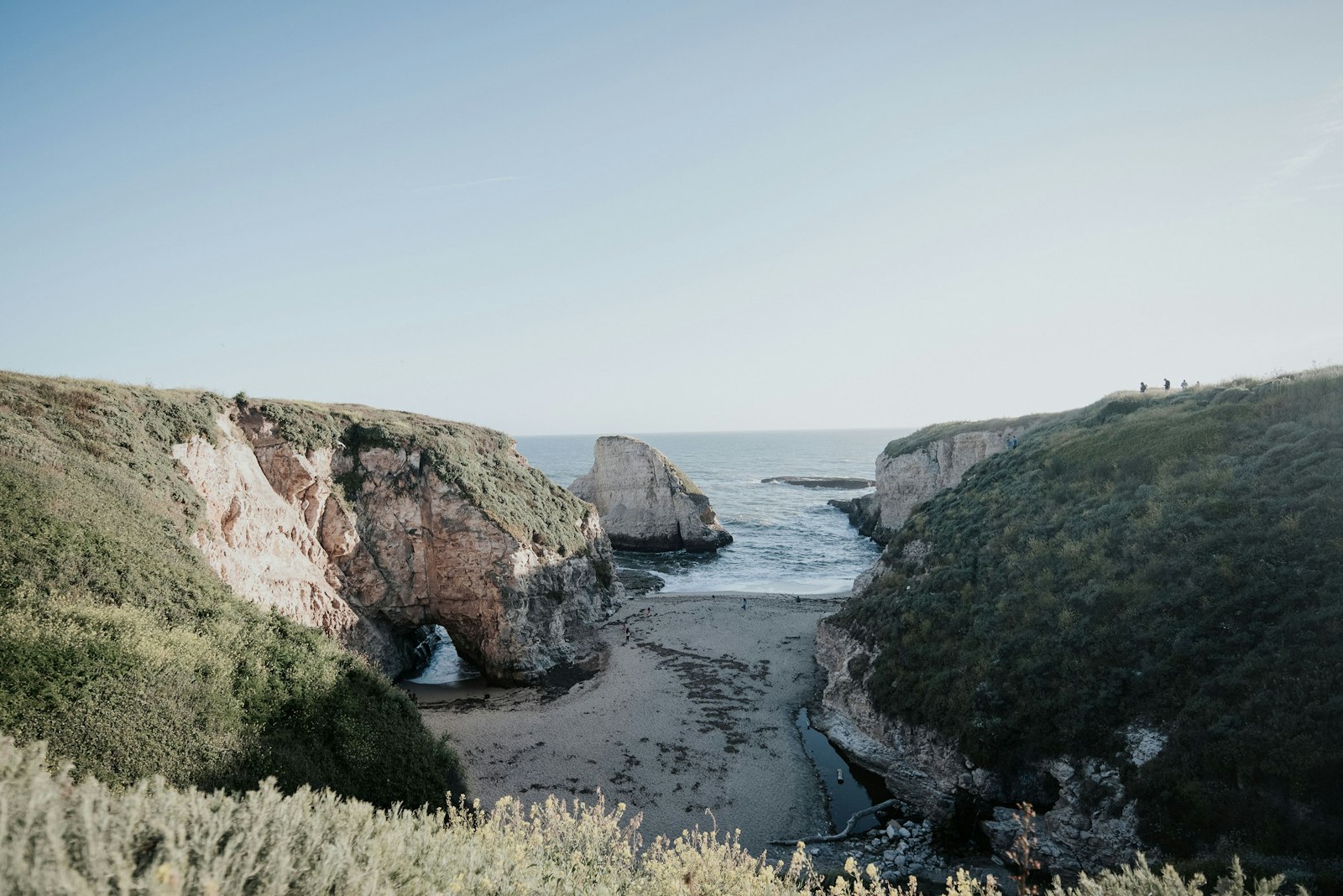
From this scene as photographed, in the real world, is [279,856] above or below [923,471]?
below

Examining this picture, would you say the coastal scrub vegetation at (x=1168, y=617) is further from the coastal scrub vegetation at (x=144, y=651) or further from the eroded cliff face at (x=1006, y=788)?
the coastal scrub vegetation at (x=144, y=651)

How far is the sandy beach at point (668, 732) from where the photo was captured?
54.6 feet

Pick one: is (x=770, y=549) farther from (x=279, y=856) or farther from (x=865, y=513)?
(x=279, y=856)

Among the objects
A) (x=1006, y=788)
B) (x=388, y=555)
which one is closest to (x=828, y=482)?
(x=388, y=555)

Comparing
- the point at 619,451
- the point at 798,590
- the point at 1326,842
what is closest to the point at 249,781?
the point at 1326,842

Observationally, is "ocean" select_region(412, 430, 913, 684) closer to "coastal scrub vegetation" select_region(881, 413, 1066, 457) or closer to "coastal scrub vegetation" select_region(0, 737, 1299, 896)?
"coastal scrub vegetation" select_region(881, 413, 1066, 457)

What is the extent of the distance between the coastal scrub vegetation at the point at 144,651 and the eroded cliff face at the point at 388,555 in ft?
13.0

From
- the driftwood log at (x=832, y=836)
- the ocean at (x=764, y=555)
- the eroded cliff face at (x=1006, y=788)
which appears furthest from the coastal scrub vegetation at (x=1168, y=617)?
the ocean at (x=764, y=555)

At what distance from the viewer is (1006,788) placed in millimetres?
14562

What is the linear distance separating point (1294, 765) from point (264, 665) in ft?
66.9

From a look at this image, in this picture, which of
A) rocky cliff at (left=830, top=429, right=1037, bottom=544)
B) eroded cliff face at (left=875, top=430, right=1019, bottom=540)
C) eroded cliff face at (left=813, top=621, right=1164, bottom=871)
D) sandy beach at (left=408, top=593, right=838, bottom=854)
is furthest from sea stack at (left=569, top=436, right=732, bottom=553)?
eroded cliff face at (left=813, top=621, right=1164, bottom=871)

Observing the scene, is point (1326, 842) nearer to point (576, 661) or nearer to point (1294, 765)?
point (1294, 765)

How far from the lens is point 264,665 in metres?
12.6

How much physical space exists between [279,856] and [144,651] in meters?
7.60
